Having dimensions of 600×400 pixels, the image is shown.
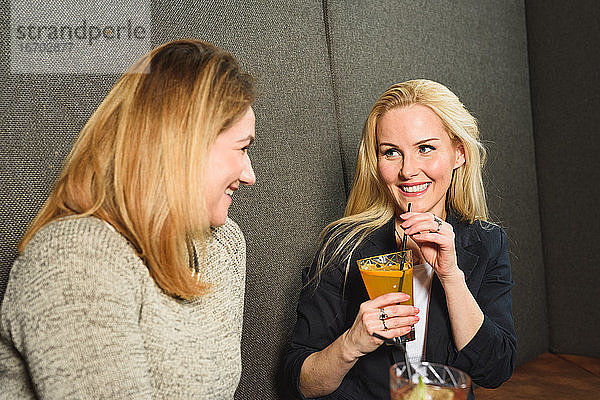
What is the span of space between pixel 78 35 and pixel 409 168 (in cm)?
85

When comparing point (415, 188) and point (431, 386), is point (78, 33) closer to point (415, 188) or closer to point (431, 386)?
point (415, 188)

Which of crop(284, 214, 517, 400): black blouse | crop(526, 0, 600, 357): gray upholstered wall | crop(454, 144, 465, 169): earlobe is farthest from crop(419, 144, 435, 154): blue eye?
crop(526, 0, 600, 357): gray upholstered wall

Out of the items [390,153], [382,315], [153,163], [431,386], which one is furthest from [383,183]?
[431,386]

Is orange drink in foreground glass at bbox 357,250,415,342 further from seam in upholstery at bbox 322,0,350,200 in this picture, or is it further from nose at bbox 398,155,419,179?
seam in upholstery at bbox 322,0,350,200

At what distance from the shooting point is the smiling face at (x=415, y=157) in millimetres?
1713

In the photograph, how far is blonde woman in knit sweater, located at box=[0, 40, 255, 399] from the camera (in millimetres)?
1038

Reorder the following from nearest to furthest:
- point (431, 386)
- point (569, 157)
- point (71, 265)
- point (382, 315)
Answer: point (431, 386) < point (71, 265) < point (382, 315) < point (569, 157)

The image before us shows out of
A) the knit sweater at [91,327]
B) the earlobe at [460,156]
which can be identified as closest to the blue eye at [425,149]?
the earlobe at [460,156]

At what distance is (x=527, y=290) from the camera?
9.87ft

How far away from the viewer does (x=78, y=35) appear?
1446mm

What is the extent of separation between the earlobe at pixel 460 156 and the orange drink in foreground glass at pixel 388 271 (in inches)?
18.3

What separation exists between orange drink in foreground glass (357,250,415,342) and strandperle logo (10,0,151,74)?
28.2 inches

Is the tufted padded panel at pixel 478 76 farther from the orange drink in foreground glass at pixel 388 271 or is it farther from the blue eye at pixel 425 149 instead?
the orange drink in foreground glass at pixel 388 271

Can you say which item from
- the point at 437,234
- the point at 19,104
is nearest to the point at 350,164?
the point at 437,234
